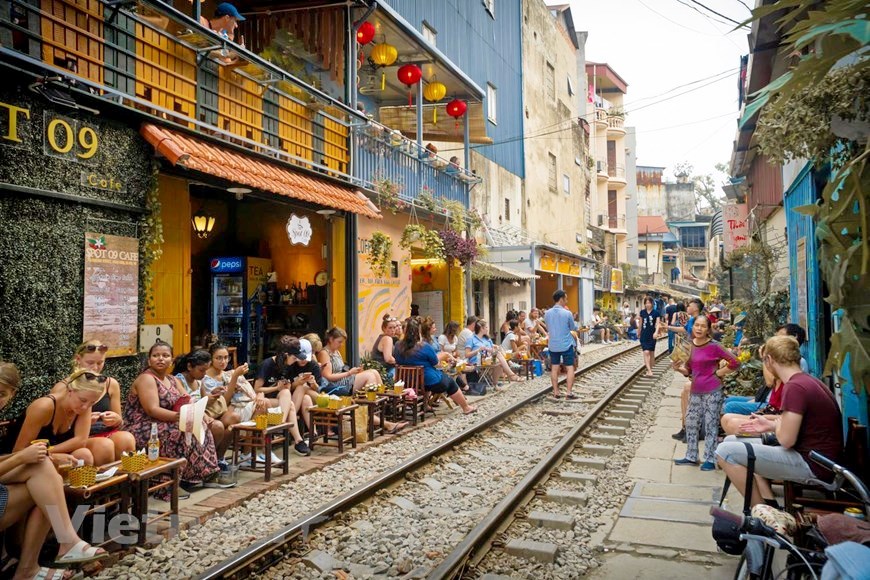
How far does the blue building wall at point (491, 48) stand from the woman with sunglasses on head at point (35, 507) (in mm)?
13571

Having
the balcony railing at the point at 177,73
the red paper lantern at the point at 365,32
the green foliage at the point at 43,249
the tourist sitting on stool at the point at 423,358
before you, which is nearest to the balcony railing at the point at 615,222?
the red paper lantern at the point at 365,32

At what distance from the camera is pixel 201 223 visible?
11602 mm

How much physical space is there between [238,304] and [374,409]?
4951 mm

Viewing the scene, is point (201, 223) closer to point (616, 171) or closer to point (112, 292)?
point (112, 292)

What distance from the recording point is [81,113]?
664cm

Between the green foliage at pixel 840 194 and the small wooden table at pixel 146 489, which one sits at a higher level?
the green foliage at pixel 840 194

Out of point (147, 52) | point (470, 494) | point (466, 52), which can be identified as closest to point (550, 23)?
point (466, 52)

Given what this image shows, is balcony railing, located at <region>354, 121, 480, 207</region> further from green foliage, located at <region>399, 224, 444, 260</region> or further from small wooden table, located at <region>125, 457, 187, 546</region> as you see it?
small wooden table, located at <region>125, 457, 187, 546</region>

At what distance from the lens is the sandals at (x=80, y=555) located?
4.24 meters

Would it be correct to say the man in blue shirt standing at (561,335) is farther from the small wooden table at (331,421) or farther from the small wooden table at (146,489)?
the small wooden table at (146,489)

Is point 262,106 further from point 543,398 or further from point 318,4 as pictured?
point 543,398

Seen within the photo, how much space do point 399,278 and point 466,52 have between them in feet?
30.7

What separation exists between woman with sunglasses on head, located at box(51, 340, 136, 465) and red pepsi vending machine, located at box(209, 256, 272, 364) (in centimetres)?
648

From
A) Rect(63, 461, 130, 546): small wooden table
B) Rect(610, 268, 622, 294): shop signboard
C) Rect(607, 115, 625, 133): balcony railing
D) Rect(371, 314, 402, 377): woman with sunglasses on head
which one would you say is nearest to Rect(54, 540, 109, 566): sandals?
Rect(63, 461, 130, 546): small wooden table
